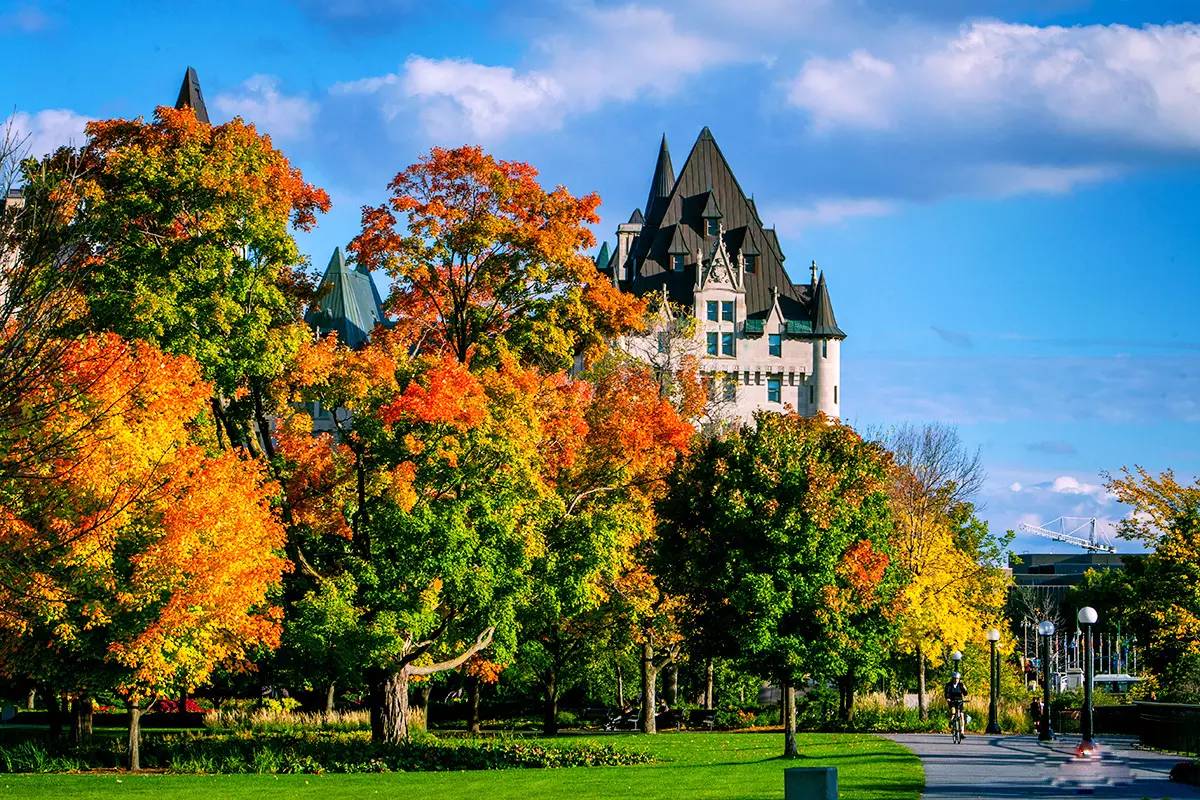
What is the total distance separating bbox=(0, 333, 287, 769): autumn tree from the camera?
31094mm

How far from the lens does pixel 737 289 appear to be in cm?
11588

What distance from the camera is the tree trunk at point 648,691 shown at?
5416 centimetres

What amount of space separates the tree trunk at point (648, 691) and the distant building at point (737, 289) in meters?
58.5

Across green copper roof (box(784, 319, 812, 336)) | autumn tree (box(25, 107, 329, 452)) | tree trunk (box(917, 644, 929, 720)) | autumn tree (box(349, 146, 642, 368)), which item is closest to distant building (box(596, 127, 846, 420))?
green copper roof (box(784, 319, 812, 336))

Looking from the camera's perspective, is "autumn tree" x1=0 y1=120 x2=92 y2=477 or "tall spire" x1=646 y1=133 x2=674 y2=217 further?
"tall spire" x1=646 y1=133 x2=674 y2=217

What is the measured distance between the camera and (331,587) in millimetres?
36125

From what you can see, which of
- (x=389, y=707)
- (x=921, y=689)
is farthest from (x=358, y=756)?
(x=921, y=689)

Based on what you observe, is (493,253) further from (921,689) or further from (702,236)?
(702,236)

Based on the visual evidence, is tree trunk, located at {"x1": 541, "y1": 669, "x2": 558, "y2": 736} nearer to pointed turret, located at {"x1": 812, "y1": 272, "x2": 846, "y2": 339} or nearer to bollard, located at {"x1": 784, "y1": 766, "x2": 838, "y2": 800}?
bollard, located at {"x1": 784, "y1": 766, "x2": 838, "y2": 800}

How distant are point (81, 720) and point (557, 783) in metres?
20.2

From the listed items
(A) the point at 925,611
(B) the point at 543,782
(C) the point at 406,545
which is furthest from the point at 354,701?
(B) the point at 543,782

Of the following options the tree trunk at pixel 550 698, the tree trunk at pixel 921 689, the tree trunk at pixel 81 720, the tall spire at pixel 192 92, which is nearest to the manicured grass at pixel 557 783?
the tree trunk at pixel 81 720

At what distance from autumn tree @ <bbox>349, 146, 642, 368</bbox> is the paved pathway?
15.4 m

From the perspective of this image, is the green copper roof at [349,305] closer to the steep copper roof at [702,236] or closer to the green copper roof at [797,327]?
the steep copper roof at [702,236]
